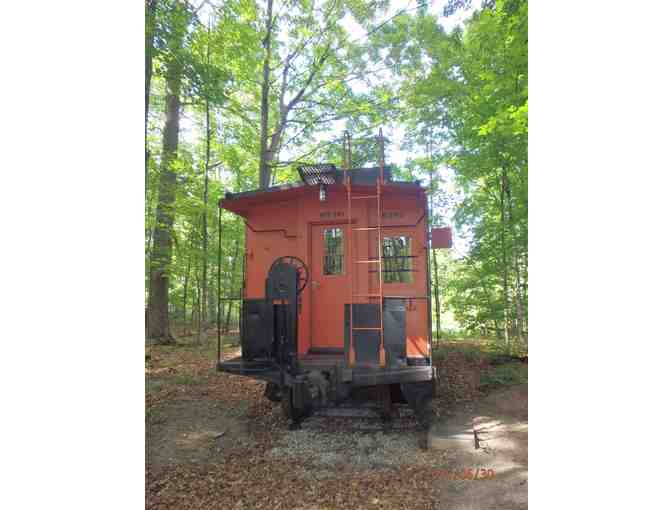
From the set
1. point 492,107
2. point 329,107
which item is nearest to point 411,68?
point 329,107

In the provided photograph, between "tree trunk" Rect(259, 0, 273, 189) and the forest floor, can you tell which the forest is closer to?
"tree trunk" Rect(259, 0, 273, 189)

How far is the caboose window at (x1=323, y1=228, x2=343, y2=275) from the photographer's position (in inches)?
221

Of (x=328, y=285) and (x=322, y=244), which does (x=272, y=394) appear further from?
(x=322, y=244)

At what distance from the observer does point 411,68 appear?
11.0 metres

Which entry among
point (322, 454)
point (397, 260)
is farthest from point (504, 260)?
point (322, 454)

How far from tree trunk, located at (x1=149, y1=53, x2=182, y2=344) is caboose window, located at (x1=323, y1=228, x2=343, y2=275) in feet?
18.9

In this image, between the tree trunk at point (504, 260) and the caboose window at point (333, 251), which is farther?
the tree trunk at point (504, 260)

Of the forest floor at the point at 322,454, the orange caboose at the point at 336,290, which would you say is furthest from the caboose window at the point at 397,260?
the forest floor at the point at 322,454

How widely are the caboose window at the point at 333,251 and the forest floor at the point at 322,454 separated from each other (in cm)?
220

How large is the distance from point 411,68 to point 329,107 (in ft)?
10.2

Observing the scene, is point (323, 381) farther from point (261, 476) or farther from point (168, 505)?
point (168, 505)

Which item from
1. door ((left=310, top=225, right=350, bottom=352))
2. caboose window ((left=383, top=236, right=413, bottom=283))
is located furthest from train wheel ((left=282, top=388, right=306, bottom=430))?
caboose window ((left=383, top=236, right=413, bottom=283))

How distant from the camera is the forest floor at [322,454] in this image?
335 centimetres

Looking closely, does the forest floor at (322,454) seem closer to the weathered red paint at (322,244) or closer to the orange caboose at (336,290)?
the orange caboose at (336,290)
